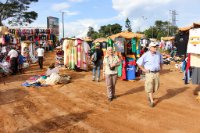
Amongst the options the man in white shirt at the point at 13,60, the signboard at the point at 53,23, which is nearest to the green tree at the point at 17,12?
the signboard at the point at 53,23

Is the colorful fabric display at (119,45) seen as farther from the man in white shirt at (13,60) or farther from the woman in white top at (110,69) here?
the man in white shirt at (13,60)

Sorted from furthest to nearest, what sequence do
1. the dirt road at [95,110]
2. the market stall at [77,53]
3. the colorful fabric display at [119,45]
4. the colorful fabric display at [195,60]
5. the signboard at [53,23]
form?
1. the signboard at [53,23]
2. the market stall at [77,53]
3. the colorful fabric display at [119,45]
4. the colorful fabric display at [195,60]
5. the dirt road at [95,110]

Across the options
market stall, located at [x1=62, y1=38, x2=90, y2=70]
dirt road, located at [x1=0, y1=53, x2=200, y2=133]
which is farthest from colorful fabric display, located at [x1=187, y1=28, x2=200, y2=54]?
market stall, located at [x1=62, y1=38, x2=90, y2=70]

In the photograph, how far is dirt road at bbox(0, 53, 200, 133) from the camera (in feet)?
21.5

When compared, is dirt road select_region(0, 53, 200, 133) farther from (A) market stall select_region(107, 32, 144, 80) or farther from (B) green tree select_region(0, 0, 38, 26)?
(B) green tree select_region(0, 0, 38, 26)

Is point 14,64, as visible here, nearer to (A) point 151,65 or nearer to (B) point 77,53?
(B) point 77,53

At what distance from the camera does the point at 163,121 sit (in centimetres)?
689

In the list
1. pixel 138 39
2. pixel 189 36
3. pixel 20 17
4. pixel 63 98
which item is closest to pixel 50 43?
pixel 20 17

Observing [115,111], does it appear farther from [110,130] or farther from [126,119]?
[110,130]

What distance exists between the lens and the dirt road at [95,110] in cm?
656

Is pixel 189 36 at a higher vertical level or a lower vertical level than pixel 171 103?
higher

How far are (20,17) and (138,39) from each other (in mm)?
35609

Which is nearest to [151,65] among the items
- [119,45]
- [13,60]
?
[119,45]

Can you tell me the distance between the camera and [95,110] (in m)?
8.06
